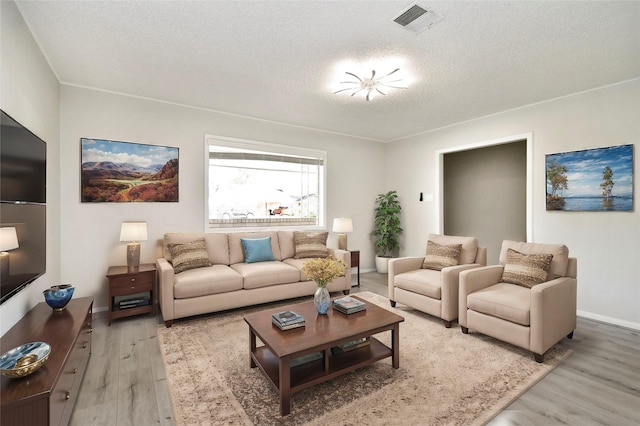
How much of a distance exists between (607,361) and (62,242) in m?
5.57

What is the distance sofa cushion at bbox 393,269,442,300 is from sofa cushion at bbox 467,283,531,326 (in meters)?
0.39

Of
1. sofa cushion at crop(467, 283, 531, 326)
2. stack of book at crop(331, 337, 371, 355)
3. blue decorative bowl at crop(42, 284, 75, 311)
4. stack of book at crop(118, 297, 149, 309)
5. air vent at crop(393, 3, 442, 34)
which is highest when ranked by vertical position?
air vent at crop(393, 3, 442, 34)

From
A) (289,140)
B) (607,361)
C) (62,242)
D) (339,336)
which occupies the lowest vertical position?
(607,361)

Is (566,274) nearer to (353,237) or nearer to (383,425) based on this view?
(383,425)

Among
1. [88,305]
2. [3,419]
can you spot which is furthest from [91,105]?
[3,419]

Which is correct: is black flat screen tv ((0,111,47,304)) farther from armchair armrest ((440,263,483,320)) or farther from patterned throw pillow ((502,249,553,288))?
patterned throw pillow ((502,249,553,288))

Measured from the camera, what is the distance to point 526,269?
3.07 metres

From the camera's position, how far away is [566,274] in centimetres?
302

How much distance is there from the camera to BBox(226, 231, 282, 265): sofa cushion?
430 centimetres

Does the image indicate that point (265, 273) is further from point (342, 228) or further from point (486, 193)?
point (486, 193)

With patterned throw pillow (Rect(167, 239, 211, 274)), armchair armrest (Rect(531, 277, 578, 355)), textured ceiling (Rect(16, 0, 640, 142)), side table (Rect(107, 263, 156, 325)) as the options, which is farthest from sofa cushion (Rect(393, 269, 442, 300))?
side table (Rect(107, 263, 156, 325))

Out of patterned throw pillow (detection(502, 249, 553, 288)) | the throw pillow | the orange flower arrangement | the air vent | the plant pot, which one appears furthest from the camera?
the plant pot

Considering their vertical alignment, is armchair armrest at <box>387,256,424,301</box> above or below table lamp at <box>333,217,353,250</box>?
below

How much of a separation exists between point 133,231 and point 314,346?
2712mm
